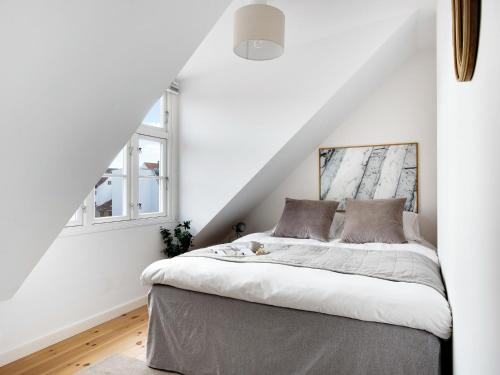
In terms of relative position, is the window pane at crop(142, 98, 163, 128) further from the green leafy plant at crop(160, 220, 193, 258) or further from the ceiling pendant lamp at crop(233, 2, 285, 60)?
the ceiling pendant lamp at crop(233, 2, 285, 60)

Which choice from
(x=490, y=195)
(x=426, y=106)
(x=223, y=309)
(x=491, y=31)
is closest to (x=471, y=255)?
(x=490, y=195)

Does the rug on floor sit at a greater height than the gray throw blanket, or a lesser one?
lesser

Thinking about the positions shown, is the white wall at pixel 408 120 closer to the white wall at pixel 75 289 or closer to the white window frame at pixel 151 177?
the white window frame at pixel 151 177

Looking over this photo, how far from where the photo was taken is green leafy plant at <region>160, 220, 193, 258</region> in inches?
140

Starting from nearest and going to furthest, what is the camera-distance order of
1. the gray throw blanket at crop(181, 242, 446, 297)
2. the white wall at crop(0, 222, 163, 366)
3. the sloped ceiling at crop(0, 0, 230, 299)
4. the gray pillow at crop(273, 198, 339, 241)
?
the sloped ceiling at crop(0, 0, 230, 299)
the gray throw blanket at crop(181, 242, 446, 297)
the white wall at crop(0, 222, 163, 366)
the gray pillow at crop(273, 198, 339, 241)

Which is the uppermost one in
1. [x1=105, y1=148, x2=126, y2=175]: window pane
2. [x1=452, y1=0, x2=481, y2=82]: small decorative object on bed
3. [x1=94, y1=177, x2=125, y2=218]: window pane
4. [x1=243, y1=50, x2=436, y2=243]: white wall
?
[x1=243, y1=50, x2=436, y2=243]: white wall

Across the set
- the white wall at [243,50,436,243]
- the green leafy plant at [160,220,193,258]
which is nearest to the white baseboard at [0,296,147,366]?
the green leafy plant at [160,220,193,258]

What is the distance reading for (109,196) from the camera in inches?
120

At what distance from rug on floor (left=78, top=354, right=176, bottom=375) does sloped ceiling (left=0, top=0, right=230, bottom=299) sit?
0.79 metres

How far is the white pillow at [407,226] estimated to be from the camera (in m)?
3.01

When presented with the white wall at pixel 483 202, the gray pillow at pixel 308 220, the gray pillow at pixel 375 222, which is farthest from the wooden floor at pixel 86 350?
the white wall at pixel 483 202

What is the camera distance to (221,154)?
11.4 feet

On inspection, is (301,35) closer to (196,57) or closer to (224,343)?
(196,57)

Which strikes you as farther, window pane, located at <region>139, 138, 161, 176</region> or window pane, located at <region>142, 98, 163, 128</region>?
window pane, located at <region>142, 98, 163, 128</region>
